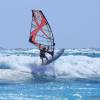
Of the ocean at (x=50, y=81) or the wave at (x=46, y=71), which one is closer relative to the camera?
the ocean at (x=50, y=81)

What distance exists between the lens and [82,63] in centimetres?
5019

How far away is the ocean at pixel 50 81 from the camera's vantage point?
30141 millimetres

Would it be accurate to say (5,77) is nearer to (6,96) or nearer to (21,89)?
(21,89)

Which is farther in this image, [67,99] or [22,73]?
[22,73]

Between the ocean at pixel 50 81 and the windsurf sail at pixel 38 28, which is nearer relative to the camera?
the ocean at pixel 50 81

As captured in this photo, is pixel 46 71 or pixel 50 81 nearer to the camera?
pixel 50 81

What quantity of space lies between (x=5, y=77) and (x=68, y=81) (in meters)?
4.27

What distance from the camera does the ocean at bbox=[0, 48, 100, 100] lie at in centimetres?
3014

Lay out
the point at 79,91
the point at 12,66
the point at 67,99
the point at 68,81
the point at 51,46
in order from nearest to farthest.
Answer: the point at 67,99, the point at 79,91, the point at 68,81, the point at 51,46, the point at 12,66

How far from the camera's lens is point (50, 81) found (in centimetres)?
3812

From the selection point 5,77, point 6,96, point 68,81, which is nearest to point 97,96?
point 6,96

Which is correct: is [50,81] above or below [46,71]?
above

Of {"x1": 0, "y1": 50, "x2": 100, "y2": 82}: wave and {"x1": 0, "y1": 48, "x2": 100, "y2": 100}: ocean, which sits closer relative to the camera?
{"x1": 0, "y1": 48, "x2": 100, "y2": 100}: ocean

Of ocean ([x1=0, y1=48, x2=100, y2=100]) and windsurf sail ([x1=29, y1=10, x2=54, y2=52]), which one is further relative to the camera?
windsurf sail ([x1=29, y1=10, x2=54, y2=52])
